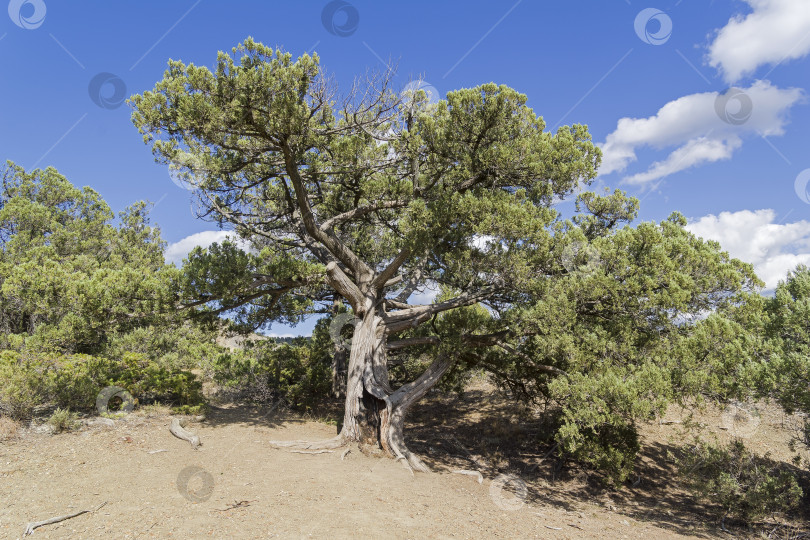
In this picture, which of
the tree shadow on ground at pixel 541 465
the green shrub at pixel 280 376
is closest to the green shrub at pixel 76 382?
the green shrub at pixel 280 376

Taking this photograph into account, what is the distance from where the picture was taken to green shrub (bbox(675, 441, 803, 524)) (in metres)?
7.26

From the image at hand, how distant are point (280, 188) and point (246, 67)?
4.91m

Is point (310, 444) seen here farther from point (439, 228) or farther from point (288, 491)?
point (439, 228)

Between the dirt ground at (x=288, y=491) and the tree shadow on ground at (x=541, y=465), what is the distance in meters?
0.06

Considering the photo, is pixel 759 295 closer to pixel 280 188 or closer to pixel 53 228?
pixel 280 188

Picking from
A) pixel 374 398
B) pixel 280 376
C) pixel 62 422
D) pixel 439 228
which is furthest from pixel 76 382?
pixel 439 228

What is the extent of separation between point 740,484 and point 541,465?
469 centimetres

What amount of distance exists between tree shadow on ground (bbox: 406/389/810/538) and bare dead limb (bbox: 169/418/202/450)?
5.22 m

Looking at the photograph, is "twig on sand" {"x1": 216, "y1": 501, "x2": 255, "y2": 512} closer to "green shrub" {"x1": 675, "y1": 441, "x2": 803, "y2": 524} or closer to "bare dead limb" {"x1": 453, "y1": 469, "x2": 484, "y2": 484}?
"bare dead limb" {"x1": 453, "y1": 469, "x2": 484, "y2": 484}

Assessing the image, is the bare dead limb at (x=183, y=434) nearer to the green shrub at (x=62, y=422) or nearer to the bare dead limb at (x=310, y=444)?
the bare dead limb at (x=310, y=444)

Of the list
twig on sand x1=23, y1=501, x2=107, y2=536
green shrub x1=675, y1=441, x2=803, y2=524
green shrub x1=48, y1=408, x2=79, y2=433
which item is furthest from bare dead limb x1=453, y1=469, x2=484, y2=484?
green shrub x1=48, y1=408, x2=79, y2=433

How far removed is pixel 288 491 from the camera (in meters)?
6.61

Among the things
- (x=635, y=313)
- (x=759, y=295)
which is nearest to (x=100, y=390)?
(x=635, y=313)

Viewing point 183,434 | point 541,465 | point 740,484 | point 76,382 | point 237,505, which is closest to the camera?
point 237,505
